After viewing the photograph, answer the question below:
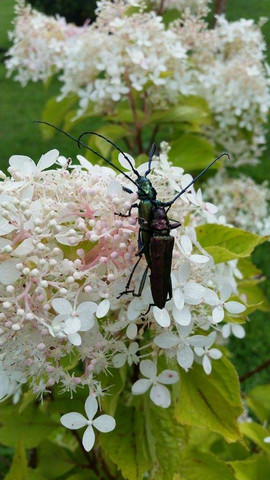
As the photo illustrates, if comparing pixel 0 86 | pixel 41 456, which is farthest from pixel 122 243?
pixel 0 86

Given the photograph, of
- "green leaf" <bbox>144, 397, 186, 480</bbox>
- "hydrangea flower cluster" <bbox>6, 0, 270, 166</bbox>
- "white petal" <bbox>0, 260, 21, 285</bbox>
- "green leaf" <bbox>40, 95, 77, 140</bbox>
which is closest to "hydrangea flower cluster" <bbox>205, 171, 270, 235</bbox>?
"hydrangea flower cluster" <bbox>6, 0, 270, 166</bbox>

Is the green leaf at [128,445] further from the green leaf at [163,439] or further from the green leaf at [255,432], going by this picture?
the green leaf at [255,432]

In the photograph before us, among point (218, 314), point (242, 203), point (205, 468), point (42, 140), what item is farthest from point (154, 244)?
point (42, 140)

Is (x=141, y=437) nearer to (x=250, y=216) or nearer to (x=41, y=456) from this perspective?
(x=41, y=456)

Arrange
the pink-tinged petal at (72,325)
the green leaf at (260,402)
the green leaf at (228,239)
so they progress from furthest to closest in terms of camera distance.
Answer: the green leaf at (260,402) → the green leaf at (228,239) → the pink-tinged petal at (72,325)

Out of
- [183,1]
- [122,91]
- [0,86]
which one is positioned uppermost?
[0,86]

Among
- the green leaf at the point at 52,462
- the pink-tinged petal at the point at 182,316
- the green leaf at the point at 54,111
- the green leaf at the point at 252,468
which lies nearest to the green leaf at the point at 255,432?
the green leaf at the point at 252,468
